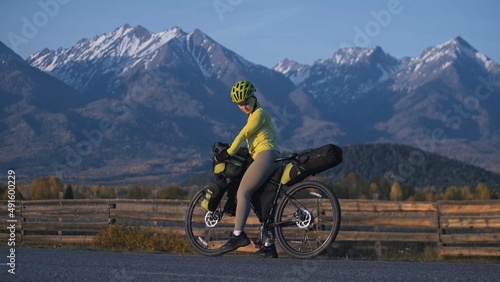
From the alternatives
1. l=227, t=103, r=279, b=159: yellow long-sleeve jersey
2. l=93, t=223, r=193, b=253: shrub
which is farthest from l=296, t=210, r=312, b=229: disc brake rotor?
l=93, t=223, r=193, b=253: shrub

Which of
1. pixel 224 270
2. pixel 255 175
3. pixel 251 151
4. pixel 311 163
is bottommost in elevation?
pixel 224 270

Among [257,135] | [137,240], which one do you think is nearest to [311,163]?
[257,135]

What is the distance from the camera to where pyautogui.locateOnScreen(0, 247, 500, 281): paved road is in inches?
316

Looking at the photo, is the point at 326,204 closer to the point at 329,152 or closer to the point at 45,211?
the point at 329,152

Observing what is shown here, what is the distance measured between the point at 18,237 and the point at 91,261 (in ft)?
39.4

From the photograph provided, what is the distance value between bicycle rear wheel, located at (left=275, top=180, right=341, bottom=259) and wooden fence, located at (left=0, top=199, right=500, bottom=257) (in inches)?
352

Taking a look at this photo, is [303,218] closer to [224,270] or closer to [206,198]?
[206,198]

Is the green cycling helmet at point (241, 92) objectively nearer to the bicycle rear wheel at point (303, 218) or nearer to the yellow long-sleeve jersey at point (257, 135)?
the yellow long-sleeve jersey at point (257, 135)

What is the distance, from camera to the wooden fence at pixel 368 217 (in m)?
19.0

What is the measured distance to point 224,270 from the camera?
29.1 ft

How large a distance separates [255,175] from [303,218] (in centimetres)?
75

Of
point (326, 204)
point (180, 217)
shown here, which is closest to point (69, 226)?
point (180, 217)

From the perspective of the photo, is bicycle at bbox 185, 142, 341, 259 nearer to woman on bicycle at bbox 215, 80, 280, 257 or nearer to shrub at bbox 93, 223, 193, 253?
woman on bicycle at bbox 215, 80, 280, 257

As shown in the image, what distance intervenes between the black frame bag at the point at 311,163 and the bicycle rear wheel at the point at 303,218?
118mm
